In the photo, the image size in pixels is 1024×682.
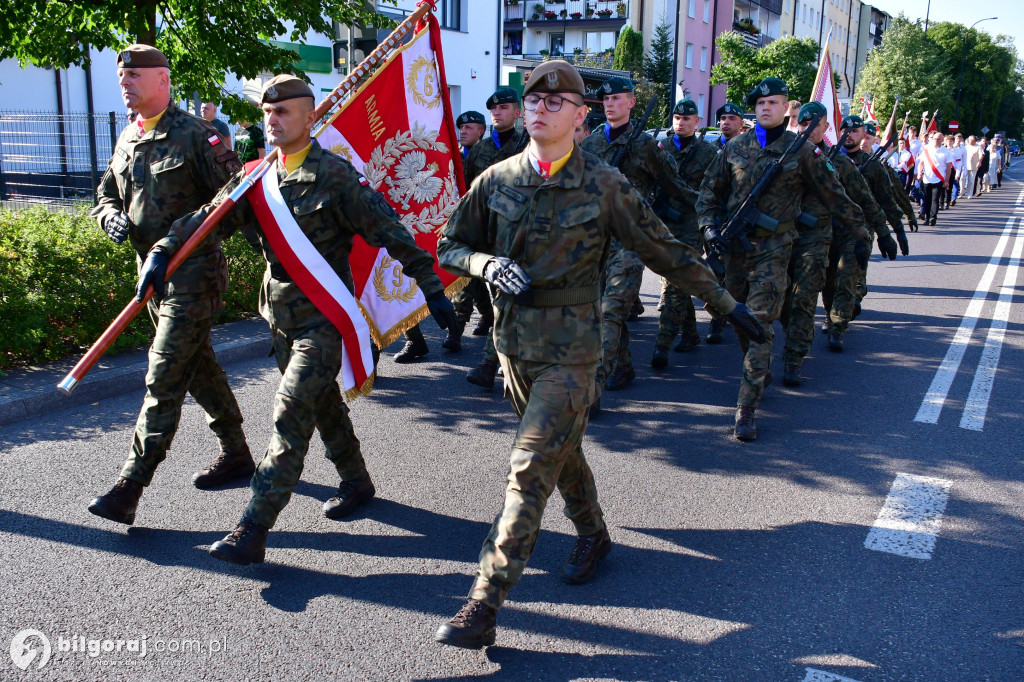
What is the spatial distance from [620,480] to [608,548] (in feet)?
3.36

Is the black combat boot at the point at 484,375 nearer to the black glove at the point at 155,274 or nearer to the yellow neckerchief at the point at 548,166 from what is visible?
the black glove at the point at 155,274

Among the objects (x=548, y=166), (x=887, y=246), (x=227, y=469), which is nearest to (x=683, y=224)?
(x=887, y=246)

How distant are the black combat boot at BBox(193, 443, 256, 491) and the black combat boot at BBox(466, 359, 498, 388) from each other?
7.00ft

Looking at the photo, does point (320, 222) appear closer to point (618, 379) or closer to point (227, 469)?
point (227, 469)

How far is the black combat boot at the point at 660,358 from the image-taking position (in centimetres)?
729

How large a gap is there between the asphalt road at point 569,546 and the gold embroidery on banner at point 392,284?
91 cm

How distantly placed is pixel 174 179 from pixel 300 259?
0.97 metres

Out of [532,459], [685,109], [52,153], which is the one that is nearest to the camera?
[532,459]

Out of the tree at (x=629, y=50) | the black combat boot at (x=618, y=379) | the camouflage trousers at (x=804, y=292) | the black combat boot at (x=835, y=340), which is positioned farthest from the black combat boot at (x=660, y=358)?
the tree at (x=629, y=50)

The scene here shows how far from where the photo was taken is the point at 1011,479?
486 cm

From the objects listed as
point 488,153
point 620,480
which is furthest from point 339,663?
point 488,153

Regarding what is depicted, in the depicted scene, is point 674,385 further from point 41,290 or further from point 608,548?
point 41,290

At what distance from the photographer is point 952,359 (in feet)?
25.1

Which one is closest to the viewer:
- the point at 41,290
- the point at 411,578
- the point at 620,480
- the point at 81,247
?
the point at 411,578
